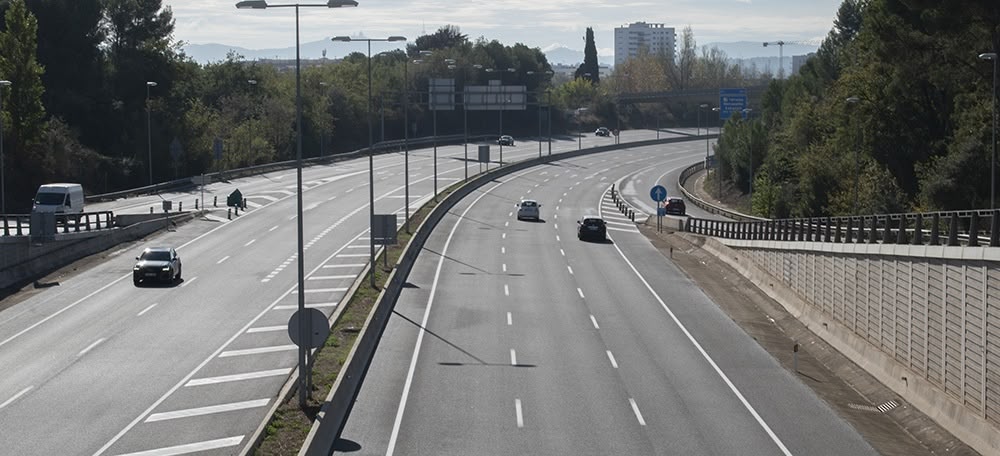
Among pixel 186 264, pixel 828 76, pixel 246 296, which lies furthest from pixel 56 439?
pixel 828 76

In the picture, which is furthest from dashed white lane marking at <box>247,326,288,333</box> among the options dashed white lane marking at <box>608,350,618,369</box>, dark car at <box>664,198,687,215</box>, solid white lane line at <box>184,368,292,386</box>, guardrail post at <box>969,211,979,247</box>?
dark car at <box>664,198,687,215</box>

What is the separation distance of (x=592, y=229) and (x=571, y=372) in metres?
33.9

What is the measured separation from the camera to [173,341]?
35469 mm

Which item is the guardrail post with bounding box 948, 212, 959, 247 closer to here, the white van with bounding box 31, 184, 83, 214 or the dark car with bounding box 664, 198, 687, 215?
the white van with bounding box 31, 184, 83, 214

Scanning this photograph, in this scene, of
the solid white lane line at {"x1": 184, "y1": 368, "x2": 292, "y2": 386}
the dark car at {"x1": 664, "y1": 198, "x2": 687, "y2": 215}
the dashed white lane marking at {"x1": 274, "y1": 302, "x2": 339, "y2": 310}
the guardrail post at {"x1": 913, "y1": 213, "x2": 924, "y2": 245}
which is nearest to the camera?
the solid white lane line at {"x1": 184, "y1": 368, "x2": 292, "y2": 386}

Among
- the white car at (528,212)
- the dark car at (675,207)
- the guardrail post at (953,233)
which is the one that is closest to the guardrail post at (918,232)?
the guardrail post at (953,233)

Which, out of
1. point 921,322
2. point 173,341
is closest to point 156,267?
point 173,341

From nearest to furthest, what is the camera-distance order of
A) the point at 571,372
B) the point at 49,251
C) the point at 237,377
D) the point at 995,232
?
the point at 995,232
the point at 237,377
the point at 571,372
the point at 49,251

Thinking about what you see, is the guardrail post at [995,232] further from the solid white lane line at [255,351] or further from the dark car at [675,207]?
the dark car at [675,207]

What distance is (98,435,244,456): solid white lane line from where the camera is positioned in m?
23.0

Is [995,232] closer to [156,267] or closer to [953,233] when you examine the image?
[953,233]

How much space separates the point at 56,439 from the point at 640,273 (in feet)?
A: 107

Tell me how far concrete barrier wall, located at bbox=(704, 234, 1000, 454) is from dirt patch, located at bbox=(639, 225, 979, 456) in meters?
0.32

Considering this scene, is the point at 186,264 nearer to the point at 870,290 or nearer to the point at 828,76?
the point at 870,290
